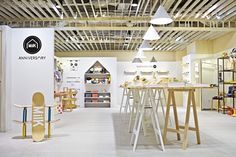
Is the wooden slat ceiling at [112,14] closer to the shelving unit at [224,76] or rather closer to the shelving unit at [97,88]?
the shelving unit at [224,76]

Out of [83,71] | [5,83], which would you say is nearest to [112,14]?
[5,83]

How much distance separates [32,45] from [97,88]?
28.1 ft

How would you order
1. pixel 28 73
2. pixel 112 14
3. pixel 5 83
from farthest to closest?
pixel 112 14, pixel 28 73, pixel 5 83

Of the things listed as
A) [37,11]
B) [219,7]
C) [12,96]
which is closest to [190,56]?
[219,7]

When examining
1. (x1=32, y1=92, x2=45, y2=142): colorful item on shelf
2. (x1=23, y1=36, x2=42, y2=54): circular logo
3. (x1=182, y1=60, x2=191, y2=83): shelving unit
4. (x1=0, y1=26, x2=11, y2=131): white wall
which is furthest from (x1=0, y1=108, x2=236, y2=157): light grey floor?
(x1=182, y1=60, x2=191, y2=83): shelving unit

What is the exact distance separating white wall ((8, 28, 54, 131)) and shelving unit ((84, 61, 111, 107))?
823 cm

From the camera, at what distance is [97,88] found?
51.1 ft

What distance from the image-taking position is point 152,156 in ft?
14.6

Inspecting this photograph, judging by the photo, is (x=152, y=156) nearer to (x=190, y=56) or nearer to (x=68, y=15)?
(x=68, y=15)

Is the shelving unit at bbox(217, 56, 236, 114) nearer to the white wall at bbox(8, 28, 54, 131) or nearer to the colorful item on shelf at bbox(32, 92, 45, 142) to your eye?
the white wall at bbox(8, 28, 54, 131)

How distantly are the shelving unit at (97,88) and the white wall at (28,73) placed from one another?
8228mm

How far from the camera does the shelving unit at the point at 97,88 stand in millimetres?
15352

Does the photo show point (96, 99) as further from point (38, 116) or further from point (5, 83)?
point (38, 116)

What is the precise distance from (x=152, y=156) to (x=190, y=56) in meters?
10.0
